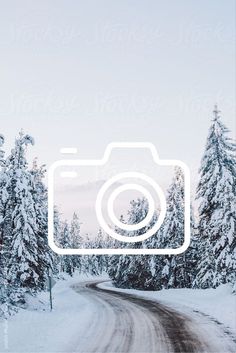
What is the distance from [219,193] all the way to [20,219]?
38.9 feet

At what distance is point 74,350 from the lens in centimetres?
1150

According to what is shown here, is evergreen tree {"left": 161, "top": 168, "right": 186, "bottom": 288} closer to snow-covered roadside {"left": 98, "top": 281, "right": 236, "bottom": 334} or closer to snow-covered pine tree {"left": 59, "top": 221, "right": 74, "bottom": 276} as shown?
snow-covered roadside {"left": 98, "top": 281, "right": 236, "bottom": 334}

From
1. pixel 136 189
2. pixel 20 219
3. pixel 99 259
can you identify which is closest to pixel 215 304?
pixel 20 219

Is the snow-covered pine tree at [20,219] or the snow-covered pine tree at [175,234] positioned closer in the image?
the snow-covered pine tree at [20,219]

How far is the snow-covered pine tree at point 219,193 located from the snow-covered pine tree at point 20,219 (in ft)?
36.0

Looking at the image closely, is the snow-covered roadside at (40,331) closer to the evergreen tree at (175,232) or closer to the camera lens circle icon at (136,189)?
the camera lens circle icon at (136,189)

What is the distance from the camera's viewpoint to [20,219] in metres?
24.7

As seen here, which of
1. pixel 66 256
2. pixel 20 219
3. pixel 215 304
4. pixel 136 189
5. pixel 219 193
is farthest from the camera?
pixel 66 256

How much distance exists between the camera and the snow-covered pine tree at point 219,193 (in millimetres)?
26688

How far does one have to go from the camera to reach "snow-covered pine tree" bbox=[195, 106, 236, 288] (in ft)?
87.6

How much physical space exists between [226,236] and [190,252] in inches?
486

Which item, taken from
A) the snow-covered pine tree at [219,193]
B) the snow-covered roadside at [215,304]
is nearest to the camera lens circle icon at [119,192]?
the snow-covered roadside at [215,304]

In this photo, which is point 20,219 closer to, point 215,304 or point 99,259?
point 215,304

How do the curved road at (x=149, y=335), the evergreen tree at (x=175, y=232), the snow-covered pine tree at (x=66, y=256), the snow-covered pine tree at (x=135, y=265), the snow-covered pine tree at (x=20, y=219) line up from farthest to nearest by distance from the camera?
the snow-covered pine tree at (x=66, y=256) < the snow-covered pine tree at (x=135, y=265) < the evergreen tree at (x=175, y=232) < the snow-covered pine tree at (x=20, y=219) < the curved road at (x=149, y=335)
